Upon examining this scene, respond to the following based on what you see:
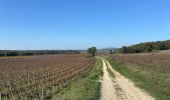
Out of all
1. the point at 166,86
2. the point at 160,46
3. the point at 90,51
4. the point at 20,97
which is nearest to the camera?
the point at 20,97

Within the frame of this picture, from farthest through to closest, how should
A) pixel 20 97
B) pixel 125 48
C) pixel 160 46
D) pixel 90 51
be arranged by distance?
pixel 125 48, pixel 90 51, pixel 160 46, pixel 20 97

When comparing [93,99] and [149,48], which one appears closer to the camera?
[93,99]

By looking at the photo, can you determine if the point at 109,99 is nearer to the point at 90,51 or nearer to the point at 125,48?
the point at 90,51

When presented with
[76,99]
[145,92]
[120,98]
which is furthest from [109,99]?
[145,92]

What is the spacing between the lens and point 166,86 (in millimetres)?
19984

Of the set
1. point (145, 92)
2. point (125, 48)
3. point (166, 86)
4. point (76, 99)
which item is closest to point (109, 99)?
point (76, 99)

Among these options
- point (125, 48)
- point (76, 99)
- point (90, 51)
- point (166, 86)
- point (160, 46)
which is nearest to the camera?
point (76, 99)

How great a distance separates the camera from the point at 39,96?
57.5ft

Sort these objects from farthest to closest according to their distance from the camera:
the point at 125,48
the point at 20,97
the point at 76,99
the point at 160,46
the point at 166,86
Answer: the point at 125,48, the point at 160,46, the point at 166,86, the point at 20,97, the point at 76,99

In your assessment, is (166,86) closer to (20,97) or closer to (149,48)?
(20,97)

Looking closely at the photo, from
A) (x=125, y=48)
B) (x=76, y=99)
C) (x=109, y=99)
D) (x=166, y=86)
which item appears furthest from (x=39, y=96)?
(x=125, y=48)

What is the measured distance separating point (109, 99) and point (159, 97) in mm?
2742

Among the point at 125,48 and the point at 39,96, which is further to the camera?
the point at 125,48

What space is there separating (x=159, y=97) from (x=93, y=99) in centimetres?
362
